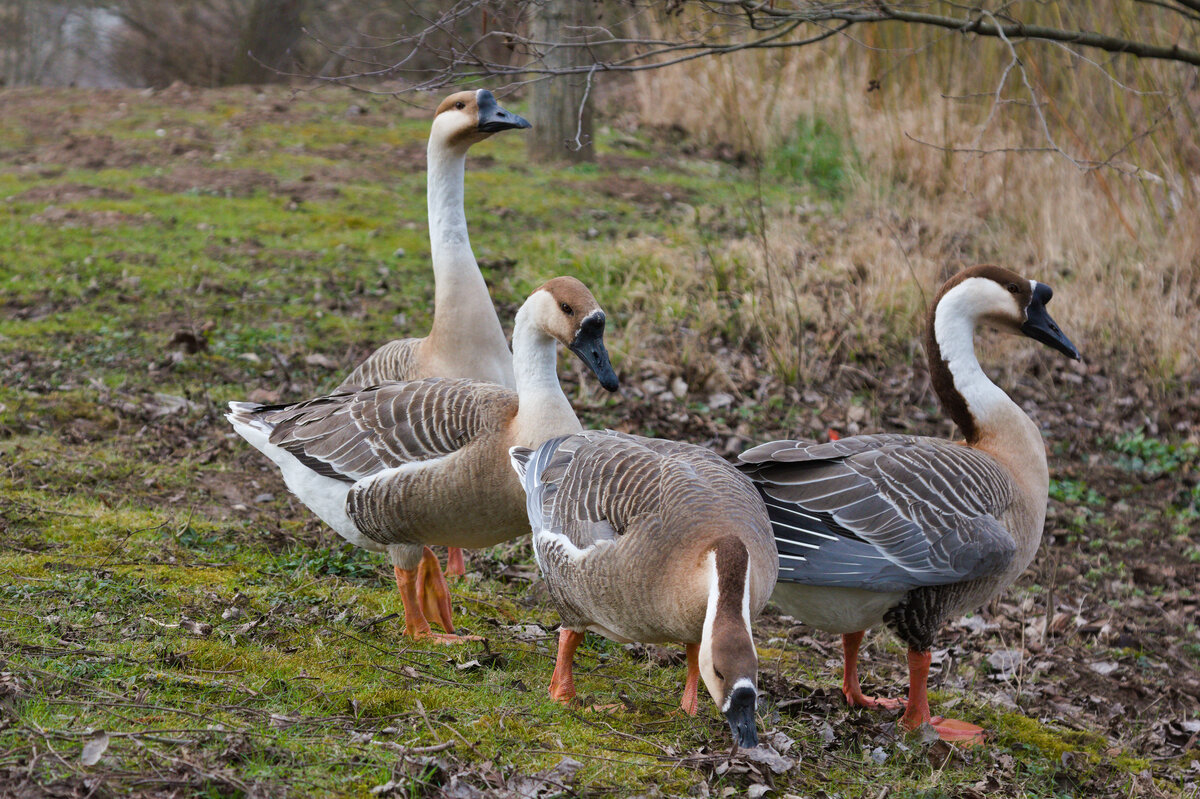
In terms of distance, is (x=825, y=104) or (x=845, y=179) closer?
(x=845, y=179)

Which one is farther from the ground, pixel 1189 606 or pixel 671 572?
A: pixel 671 572

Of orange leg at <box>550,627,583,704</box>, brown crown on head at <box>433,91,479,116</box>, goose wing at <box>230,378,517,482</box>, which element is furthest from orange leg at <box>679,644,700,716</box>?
brown crown on head at <box>433,91,479,116</box>

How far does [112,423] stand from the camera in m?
7.01

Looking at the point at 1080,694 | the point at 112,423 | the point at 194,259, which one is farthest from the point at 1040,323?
the point at 194,259

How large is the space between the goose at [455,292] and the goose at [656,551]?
1622 mm

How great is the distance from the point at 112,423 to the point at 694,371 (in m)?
4.33

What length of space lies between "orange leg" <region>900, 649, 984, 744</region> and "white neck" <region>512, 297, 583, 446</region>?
187 centimetres

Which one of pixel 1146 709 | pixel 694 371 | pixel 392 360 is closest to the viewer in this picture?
pixel 1146 709

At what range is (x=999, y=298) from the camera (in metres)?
5.40

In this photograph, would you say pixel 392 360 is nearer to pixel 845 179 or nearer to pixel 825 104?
pixel 845 179

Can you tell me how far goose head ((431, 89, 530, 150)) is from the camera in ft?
19.6

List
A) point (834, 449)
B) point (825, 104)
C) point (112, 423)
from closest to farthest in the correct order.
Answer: point (834, 449) → point (112, 423) → point (825, 104)

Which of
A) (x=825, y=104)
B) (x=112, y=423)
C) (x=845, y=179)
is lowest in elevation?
(x=112, y=423)

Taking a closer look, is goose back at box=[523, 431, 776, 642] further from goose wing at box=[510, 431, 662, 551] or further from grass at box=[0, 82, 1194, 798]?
grass at box=[0, 82, 1194, 798]
